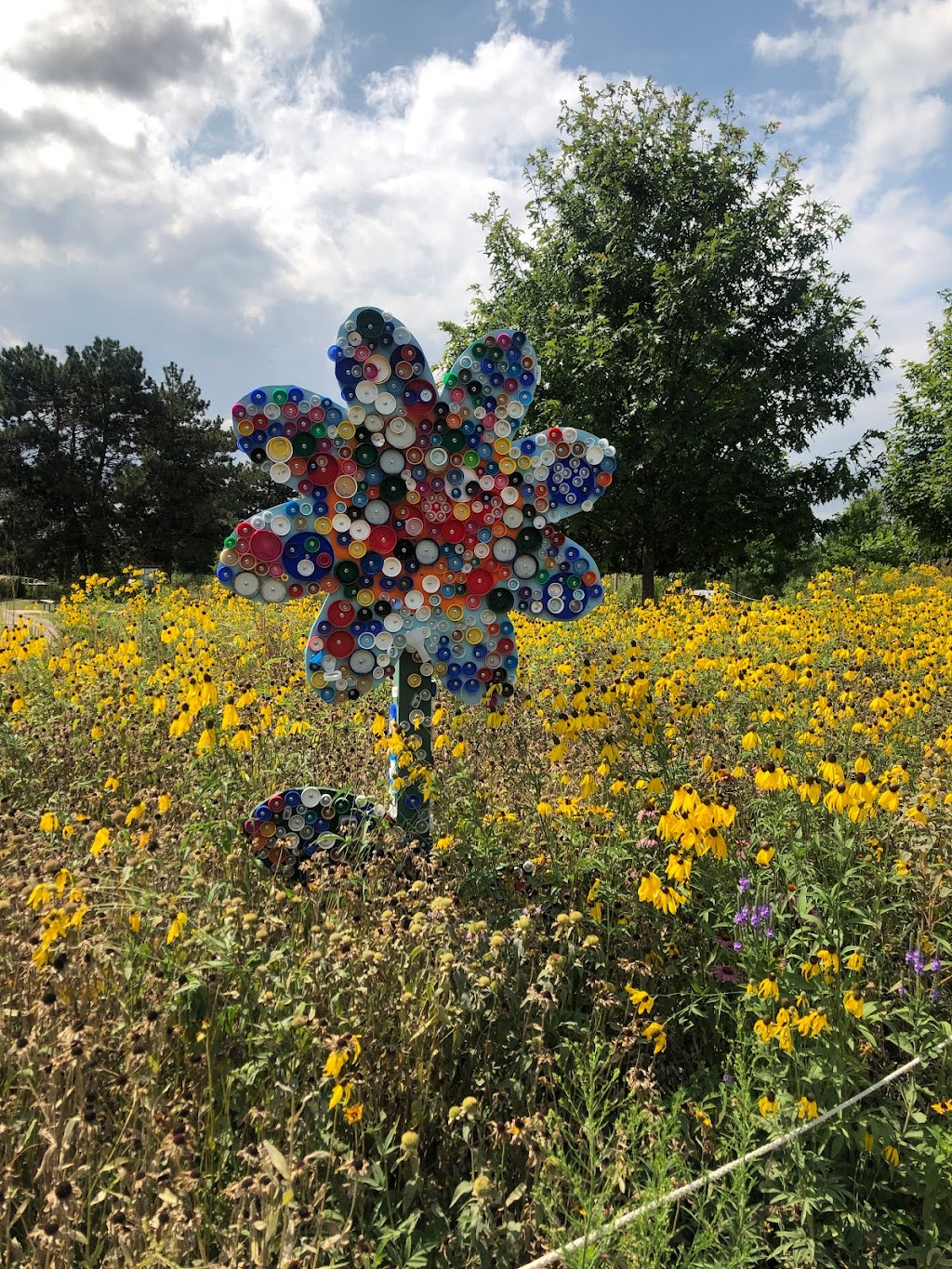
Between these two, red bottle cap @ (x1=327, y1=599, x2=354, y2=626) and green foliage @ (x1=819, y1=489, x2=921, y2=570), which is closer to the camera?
red bottle cap @ (x1=327, y1=599, x2=354, y2=626)

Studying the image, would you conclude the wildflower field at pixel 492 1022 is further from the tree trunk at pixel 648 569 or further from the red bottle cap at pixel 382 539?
the tree trunk at pixel 648 569

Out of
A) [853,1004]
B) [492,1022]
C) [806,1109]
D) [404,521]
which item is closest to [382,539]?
[404,521]

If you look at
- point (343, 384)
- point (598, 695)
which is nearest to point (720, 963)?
point (598, 695)

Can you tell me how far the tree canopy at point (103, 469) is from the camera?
104 feet

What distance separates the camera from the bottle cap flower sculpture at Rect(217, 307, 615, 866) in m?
3.52

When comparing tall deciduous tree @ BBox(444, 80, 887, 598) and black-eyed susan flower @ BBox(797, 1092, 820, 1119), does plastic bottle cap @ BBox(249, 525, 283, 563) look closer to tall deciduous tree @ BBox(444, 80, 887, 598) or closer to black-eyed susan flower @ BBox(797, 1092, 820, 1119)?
black-eyed susan flower @ BBox(797, 1092, 820, 1119)

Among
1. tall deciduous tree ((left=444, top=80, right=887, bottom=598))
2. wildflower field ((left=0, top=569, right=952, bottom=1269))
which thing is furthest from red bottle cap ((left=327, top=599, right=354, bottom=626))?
tall deciduous tree ((left=444, top=80, right=887, bottom=598))

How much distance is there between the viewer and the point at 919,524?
23.2m

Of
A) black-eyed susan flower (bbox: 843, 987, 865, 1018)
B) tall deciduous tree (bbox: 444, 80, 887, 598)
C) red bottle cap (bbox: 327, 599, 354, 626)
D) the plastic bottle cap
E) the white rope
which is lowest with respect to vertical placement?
the white rope

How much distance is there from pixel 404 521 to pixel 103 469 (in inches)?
1390

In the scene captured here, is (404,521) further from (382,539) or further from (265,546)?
(265,546)

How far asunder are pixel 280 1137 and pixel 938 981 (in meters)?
2.28

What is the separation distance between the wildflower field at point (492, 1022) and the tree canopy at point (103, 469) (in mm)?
31609

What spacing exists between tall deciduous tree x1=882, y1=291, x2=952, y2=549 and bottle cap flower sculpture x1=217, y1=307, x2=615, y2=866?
21944mm
